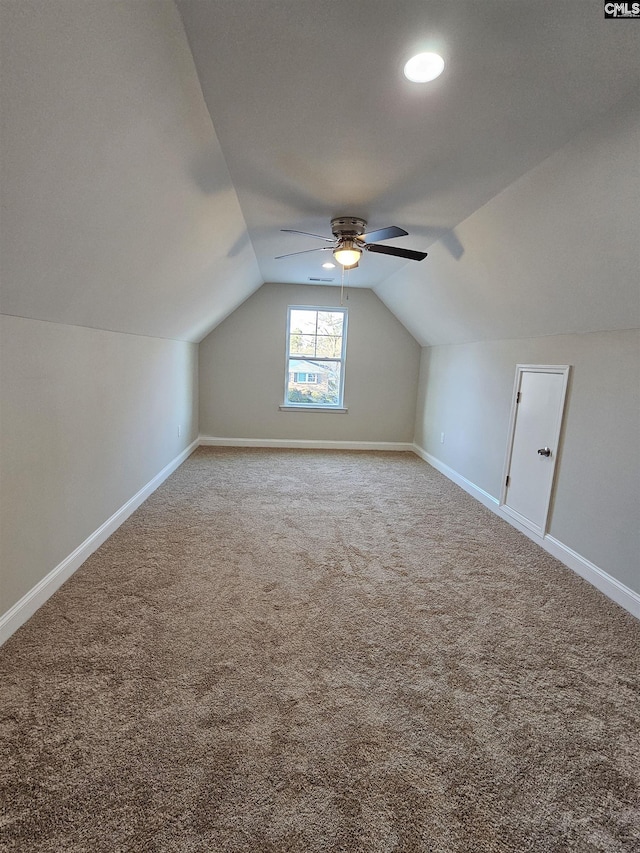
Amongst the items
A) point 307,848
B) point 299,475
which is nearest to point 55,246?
point 307,848

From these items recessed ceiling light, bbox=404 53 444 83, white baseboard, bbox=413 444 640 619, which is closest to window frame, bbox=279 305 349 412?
white baseboard, bbox=413 444 640 619

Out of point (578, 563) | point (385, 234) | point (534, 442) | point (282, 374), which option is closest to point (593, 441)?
point (534, 442)

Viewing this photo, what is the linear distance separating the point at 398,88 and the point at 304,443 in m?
4.90

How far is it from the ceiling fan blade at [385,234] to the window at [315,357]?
124 inches

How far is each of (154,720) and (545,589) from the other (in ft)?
7.61

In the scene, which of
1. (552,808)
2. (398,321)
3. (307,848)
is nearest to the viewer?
(307,848)

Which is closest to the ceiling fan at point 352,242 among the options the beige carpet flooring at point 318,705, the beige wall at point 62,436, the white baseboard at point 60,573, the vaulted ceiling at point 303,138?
the vaulted ceiling at point 303,138

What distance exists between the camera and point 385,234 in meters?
2.75

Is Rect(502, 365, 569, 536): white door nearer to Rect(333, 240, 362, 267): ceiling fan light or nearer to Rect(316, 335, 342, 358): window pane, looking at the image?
Rect(333, 240, 362, 267): ceiling fan light

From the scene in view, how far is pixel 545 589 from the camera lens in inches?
Result: 102

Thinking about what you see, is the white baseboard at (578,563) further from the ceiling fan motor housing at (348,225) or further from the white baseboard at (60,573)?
the white baseboard at (60,573)

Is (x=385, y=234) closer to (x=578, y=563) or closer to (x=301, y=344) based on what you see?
(x=578, y=563)

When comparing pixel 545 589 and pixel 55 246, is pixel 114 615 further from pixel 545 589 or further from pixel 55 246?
pixel 545 589

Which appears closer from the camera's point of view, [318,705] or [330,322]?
[318,705]
